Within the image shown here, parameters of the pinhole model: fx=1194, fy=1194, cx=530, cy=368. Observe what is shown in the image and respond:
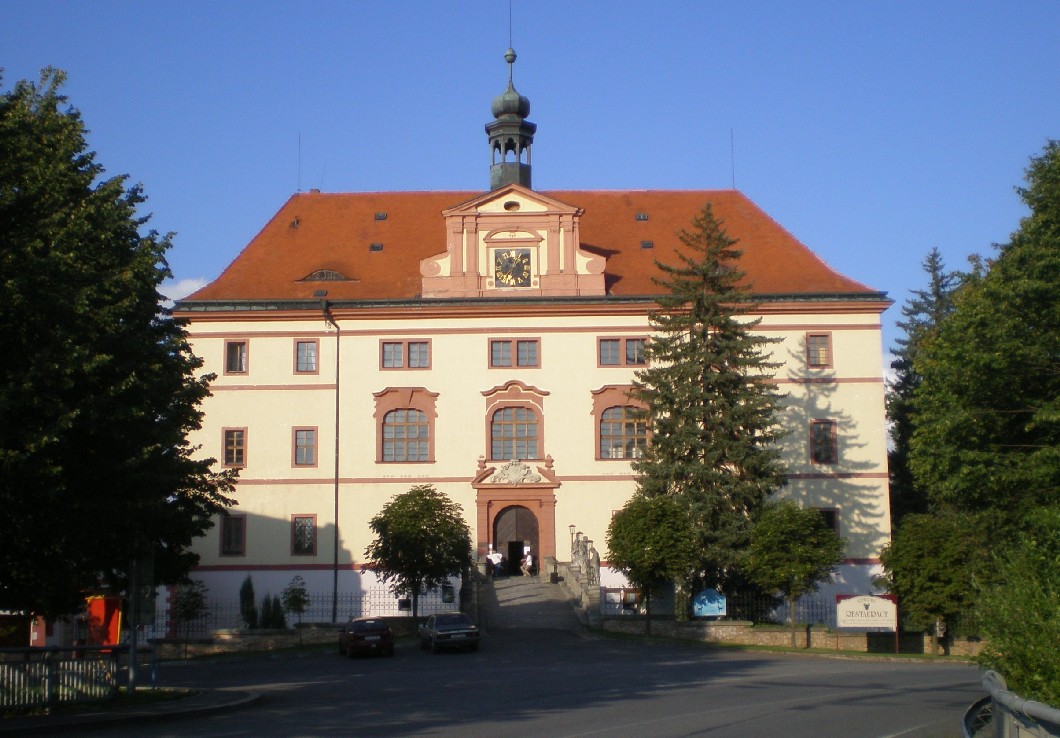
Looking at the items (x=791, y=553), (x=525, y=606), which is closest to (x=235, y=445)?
(x=525, y=606)

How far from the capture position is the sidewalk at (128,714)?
16.6m

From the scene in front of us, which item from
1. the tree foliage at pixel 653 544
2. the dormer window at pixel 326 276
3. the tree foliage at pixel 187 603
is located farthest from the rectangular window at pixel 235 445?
the tree foliage at pixel 653 544

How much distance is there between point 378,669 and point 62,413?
506 inches

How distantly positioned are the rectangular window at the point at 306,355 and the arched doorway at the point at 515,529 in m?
9.80

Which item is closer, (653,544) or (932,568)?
(932,568)

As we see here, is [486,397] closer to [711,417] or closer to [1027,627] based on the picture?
[711,417]

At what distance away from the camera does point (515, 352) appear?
4850 centimetres

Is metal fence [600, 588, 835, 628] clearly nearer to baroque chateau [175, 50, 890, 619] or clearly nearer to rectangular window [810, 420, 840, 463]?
baroque chateau [175, 50, 890, 619]

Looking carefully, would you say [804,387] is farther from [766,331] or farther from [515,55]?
[515,55]

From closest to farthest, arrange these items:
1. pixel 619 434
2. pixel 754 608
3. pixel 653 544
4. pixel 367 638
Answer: pixel 367 638 < pixel 653 544 < pixel 754 608 < pixel 619 434

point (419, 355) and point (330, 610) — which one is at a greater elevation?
point (419, 355)

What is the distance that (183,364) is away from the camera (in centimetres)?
2397

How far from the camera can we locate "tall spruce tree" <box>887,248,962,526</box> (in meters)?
56.9

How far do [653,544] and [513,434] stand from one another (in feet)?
40.4
